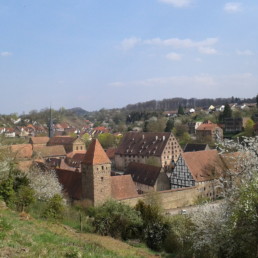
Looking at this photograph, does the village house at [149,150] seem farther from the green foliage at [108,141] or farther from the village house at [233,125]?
the village house at [233,125]

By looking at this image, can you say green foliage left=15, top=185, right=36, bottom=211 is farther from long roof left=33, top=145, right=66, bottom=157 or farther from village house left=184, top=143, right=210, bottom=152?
village house left=184, top=143, right=210, bottom=152

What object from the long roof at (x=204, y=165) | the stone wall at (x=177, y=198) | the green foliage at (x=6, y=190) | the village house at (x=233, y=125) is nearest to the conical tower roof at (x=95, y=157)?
the stone wall at (x=177, y=198)

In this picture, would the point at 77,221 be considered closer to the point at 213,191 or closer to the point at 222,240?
the point at 222,240

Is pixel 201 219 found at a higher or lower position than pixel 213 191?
higher

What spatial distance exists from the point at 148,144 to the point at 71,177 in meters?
29.8

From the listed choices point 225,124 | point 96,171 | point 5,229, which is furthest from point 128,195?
point 225,124

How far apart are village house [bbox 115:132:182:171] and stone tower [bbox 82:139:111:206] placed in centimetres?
2620

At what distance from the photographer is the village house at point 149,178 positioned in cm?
4072

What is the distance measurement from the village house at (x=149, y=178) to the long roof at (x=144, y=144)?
1746 centimetres

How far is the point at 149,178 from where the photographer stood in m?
41.4

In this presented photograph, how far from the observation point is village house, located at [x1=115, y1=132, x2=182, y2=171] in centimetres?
6124

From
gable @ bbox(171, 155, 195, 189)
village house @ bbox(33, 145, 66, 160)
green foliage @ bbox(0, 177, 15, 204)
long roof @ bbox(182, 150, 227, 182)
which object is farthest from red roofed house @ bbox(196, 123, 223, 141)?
green foliage @ bbox(0, 177, 15, 204)

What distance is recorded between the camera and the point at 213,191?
4178cm

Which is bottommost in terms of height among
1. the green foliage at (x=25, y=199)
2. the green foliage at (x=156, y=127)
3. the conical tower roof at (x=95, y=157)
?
the green foliage at (x=25, y=199)
